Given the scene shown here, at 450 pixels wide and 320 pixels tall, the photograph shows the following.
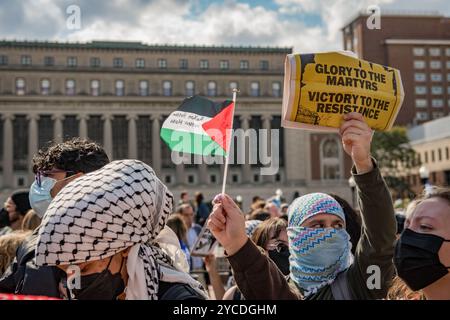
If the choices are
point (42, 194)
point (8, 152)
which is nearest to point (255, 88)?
point (8, 152)

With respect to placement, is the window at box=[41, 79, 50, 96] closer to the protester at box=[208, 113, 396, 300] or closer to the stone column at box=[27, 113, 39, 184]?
the stone column at box=[27, 113, 39, 184]

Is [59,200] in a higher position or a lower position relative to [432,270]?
higher

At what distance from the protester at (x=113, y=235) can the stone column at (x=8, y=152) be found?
79.8 m

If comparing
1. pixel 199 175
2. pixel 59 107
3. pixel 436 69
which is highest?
pixel 436 69

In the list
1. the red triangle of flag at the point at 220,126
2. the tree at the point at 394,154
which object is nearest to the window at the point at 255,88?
the tree at the point at 394,154

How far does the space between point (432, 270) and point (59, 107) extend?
81.4m

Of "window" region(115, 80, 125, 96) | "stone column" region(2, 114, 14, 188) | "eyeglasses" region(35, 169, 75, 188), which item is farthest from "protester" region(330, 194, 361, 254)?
"window" region(115, 80, 125, 96)

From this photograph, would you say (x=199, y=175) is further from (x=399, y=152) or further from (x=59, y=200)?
(x=59, y=200)

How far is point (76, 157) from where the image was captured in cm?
431

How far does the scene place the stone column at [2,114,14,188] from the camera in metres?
78.6

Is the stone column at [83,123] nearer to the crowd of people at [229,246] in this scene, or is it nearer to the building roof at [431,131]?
the building roof at [431,131]

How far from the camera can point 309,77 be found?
10.1 feet

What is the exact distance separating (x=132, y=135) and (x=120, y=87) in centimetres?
679
